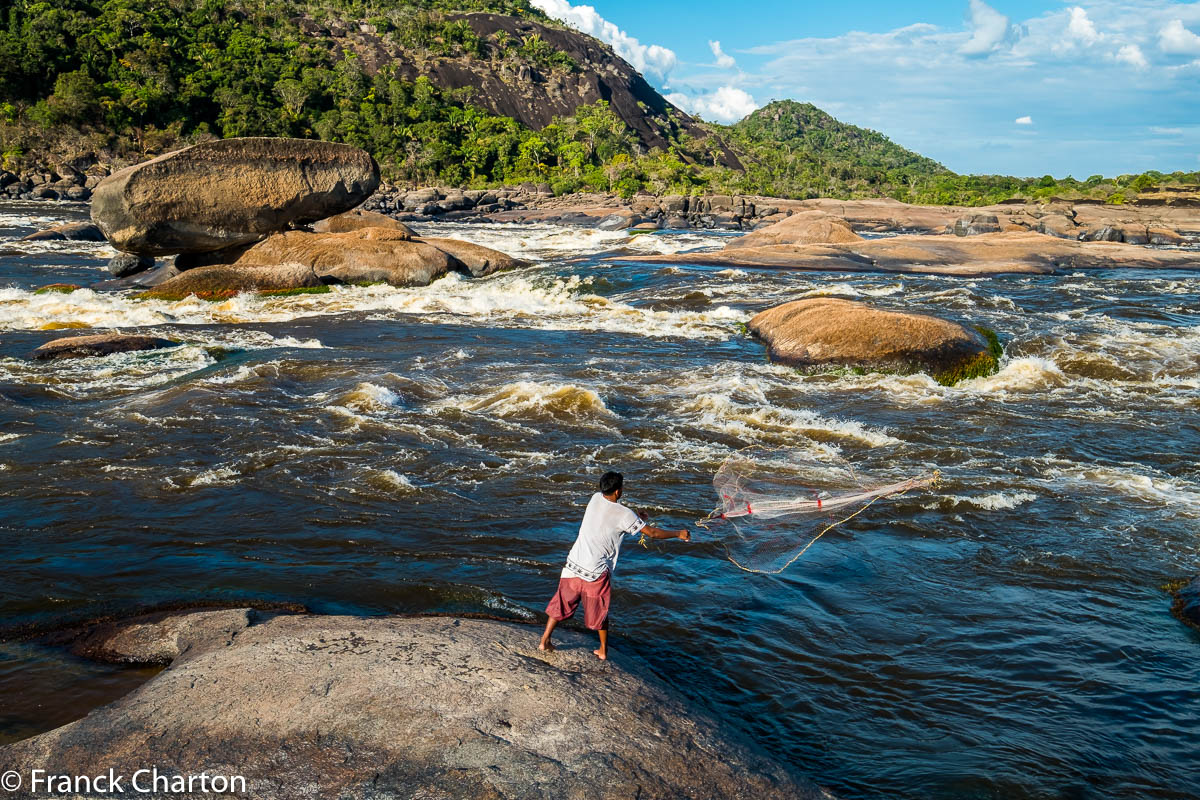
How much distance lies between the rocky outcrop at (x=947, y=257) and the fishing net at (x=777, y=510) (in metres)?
18.3

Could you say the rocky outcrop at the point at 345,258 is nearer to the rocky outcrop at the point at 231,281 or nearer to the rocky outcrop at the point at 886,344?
the rocky outcrop at the point at 231,281

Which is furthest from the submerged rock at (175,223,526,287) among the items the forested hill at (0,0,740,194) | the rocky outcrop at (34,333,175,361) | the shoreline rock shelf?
the forested hill at (0,0,740,194)

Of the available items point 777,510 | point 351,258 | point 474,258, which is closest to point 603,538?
point 777,510

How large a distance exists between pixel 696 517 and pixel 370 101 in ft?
292

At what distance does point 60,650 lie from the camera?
17.8 ft

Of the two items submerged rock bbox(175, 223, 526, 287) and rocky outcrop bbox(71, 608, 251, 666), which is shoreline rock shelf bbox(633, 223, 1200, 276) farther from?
rocky outcrop bbox(71, 608, 251, 666)

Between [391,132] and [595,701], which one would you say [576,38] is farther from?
[595,701]

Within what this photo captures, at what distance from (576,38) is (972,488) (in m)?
136

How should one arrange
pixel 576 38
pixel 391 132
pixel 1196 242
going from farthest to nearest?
pixel 576 38, pixel 391 132, pixel 1196 242

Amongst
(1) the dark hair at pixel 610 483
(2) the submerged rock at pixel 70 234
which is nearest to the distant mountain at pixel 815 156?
(2) the submerged rock at pixel 70 234

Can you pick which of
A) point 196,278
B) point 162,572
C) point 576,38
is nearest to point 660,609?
point 162,572

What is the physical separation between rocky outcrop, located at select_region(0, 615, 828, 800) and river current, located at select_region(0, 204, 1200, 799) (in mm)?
662

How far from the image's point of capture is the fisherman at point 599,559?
5.20 m

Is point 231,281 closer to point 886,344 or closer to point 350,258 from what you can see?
point 350,258
